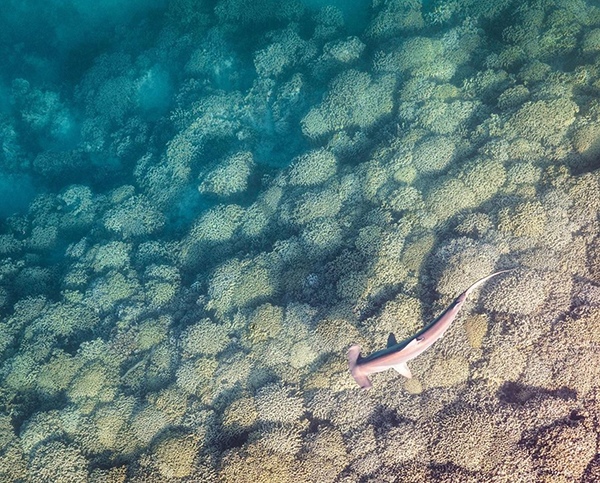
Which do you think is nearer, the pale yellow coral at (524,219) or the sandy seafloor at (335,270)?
the sandy seafloor at (335,270)

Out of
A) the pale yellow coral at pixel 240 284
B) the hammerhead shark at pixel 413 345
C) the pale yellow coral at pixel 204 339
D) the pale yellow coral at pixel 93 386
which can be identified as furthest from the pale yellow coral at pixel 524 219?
the pale yellow coral at pixel 93 386

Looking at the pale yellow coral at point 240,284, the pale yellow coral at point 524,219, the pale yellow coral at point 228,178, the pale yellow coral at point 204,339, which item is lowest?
the pale yellow coral at point 524,219

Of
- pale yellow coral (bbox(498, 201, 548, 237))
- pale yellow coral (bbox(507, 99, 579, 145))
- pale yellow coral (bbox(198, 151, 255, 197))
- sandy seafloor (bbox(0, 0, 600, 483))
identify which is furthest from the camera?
pale yellow coral (bbox(198, 151, 255, 197))

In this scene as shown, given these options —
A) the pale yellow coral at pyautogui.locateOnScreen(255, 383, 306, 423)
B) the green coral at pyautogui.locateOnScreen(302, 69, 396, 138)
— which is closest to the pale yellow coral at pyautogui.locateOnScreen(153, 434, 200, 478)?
the pale yellow coral at pyautogui.locateOnScreen(255, 383, 306, 423)

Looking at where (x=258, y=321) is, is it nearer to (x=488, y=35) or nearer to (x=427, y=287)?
(x=427, y=287)

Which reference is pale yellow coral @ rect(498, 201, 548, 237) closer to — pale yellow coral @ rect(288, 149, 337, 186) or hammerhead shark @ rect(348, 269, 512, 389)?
hammerhead shark @ rect(348, 269, 512, 389)

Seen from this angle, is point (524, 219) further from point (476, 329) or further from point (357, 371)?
point (357, 371)

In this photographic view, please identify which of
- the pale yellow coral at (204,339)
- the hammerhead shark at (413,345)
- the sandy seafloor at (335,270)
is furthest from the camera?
the pale yellow coral at (204,339)

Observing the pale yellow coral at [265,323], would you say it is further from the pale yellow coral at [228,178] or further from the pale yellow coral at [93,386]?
the pale yellow coral at [228,178]
